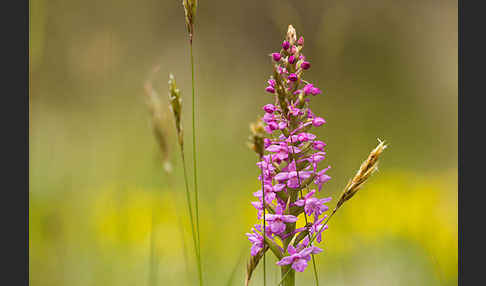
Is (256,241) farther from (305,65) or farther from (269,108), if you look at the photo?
(305,65)

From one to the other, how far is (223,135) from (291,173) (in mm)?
3327

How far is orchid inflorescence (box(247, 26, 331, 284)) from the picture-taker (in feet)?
→ 4.23

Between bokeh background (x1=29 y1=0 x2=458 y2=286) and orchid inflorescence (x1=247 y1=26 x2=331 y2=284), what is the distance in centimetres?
31

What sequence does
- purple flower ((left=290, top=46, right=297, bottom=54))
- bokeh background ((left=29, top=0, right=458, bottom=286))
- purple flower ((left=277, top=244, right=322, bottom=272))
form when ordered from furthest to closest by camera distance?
bokeh background ((left=29, top=0, right=458, bottom=286)), purple flower ((left=290, top=46, right=297, bottom=54)), purple flower ((left=277, top=244, right=322, bottom=272))

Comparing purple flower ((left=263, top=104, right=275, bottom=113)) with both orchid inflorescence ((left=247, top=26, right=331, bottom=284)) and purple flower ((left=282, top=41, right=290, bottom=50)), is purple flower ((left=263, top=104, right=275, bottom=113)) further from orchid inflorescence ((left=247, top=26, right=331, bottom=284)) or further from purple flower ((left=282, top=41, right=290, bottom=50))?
purple flower ((left=282, top=41, right=290, bottom=50))

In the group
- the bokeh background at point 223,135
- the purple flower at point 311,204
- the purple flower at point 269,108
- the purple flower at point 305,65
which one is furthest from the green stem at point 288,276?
the purple flower at point 305,65

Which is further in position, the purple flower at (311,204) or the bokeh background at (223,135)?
the bokeh background at (223,135)

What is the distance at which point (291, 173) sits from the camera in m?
1.29

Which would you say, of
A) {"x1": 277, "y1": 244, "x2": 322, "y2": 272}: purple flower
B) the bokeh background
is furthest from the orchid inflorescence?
the bokeh background

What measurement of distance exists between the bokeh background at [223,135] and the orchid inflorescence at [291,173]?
0.31 meters

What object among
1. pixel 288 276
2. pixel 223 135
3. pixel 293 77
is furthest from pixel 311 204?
pixel 223 135

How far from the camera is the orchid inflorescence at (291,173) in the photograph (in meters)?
1.29

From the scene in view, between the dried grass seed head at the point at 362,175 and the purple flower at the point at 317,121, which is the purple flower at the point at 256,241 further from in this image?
the purple flower at the point at 317,121
